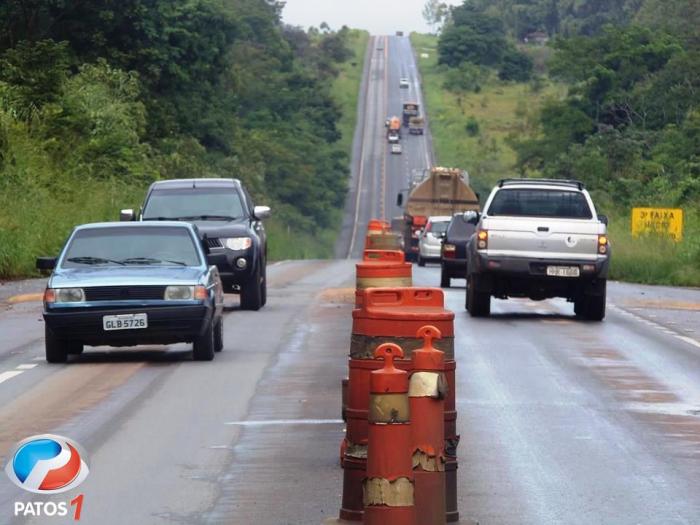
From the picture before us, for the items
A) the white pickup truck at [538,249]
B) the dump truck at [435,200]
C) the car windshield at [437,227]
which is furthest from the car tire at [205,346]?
the dump truck at [435,200]

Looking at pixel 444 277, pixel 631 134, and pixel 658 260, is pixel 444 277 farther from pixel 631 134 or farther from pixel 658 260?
pixel 631 134

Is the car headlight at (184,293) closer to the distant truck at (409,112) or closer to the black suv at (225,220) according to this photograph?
the black suv at (225,220)

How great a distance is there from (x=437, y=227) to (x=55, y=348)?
3204cm

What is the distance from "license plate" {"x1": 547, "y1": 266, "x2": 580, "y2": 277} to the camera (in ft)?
73.5

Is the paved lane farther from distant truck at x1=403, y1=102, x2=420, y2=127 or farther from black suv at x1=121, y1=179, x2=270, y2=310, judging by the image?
distant truck at x1=403, y1=102, x2=420, y2=127

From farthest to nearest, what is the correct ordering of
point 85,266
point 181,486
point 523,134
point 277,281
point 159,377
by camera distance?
point 523,134 < point 277,281 < point 85,266 < point 159,377 < point 181,486

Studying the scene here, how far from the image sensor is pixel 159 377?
15031 mm

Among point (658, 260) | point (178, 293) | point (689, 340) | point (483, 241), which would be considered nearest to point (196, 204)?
point (483, 241)

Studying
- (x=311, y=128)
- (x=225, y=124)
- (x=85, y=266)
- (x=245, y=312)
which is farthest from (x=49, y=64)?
(x=311, y=128)

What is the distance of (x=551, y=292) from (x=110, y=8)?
40500mm

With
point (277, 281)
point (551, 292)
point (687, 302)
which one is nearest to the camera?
point (551, 292)

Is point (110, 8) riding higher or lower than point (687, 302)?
higher

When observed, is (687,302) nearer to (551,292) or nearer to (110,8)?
(551,292)

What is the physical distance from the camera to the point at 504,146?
4877 inches
